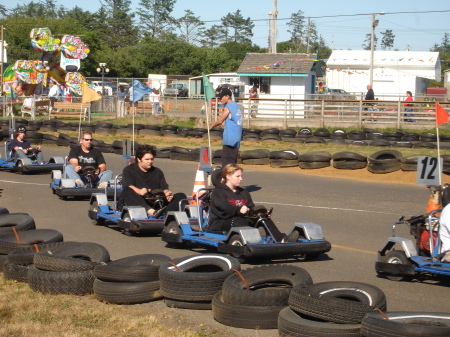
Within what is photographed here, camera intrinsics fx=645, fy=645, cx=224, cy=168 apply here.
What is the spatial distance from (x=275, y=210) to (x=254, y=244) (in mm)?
4205

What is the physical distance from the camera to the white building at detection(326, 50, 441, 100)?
4625 cm

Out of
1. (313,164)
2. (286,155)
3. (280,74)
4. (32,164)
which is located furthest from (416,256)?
(280,74)

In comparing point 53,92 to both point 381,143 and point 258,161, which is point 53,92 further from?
point 381,143

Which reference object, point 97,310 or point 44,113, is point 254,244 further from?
point 44,113

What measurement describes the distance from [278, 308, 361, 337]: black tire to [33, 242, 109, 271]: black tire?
86.6 inches

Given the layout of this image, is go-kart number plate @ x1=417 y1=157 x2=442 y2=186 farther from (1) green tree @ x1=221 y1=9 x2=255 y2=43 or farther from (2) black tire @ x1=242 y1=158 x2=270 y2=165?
(1) green tree @ x1=221 y1=9 x2=255 y2=43

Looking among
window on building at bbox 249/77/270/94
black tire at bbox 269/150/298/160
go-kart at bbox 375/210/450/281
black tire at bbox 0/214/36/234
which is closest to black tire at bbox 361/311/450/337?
go-kart at bbox 375/210/450/281

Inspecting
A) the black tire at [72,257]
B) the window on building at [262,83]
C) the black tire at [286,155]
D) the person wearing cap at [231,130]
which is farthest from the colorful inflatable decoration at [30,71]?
the black tire at [72,257]

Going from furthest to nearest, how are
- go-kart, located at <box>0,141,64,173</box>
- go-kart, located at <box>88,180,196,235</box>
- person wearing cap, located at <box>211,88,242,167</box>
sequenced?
go-kart, located at <box>0,141,64,173</box>, person wearing cap, located at <box>211,88,242,167</box>, go-kart, located at <box>88,180,196,235</box>

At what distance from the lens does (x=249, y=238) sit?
23.1 ft

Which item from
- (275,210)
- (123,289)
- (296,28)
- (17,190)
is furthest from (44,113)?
(296,28)

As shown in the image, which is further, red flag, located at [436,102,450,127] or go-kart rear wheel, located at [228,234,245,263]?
red flag, located at [436,102,450,127]

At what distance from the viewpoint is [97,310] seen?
5465mm

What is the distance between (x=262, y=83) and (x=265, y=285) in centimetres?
3358
